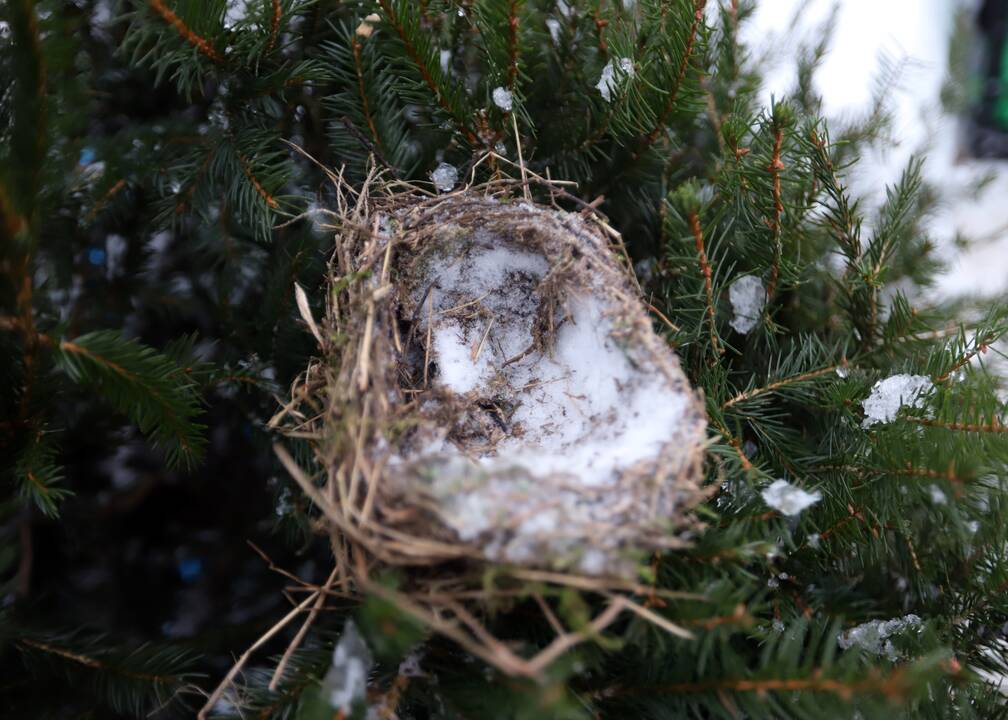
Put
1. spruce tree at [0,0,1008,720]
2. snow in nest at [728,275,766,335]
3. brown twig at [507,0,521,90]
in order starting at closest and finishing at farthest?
spruce tree at [0,0,1008,720], brown twig at [507,0,521,90], snow in nest at [728,275,766,335]

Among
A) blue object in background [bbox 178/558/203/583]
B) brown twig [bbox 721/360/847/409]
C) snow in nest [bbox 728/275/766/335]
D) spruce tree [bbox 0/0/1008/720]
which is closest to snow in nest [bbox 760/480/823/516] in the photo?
spruce tree [bbox 0/0/1008/720]

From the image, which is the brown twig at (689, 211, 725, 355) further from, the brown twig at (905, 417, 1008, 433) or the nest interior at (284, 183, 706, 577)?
the brown twig at (905, 417, 1008, 433)

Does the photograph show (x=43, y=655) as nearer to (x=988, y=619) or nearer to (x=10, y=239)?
(x=10, y=239)

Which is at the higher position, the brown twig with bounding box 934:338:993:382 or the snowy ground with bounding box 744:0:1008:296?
the snowy ground with bounding box 744:0:1008:296

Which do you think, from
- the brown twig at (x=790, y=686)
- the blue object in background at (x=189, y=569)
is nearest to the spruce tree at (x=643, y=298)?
the brown twig at (x=790, y=686)

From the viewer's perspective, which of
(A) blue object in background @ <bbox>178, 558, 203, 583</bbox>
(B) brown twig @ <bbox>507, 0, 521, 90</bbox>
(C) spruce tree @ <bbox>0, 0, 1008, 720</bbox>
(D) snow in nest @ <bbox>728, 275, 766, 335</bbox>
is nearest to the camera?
(C) spruce tree @ <bbox>0, 0, 1008, 720</bbox>

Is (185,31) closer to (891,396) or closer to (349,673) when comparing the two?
(349,673)

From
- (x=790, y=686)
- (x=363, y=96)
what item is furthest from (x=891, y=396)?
(x=363, y=96)
